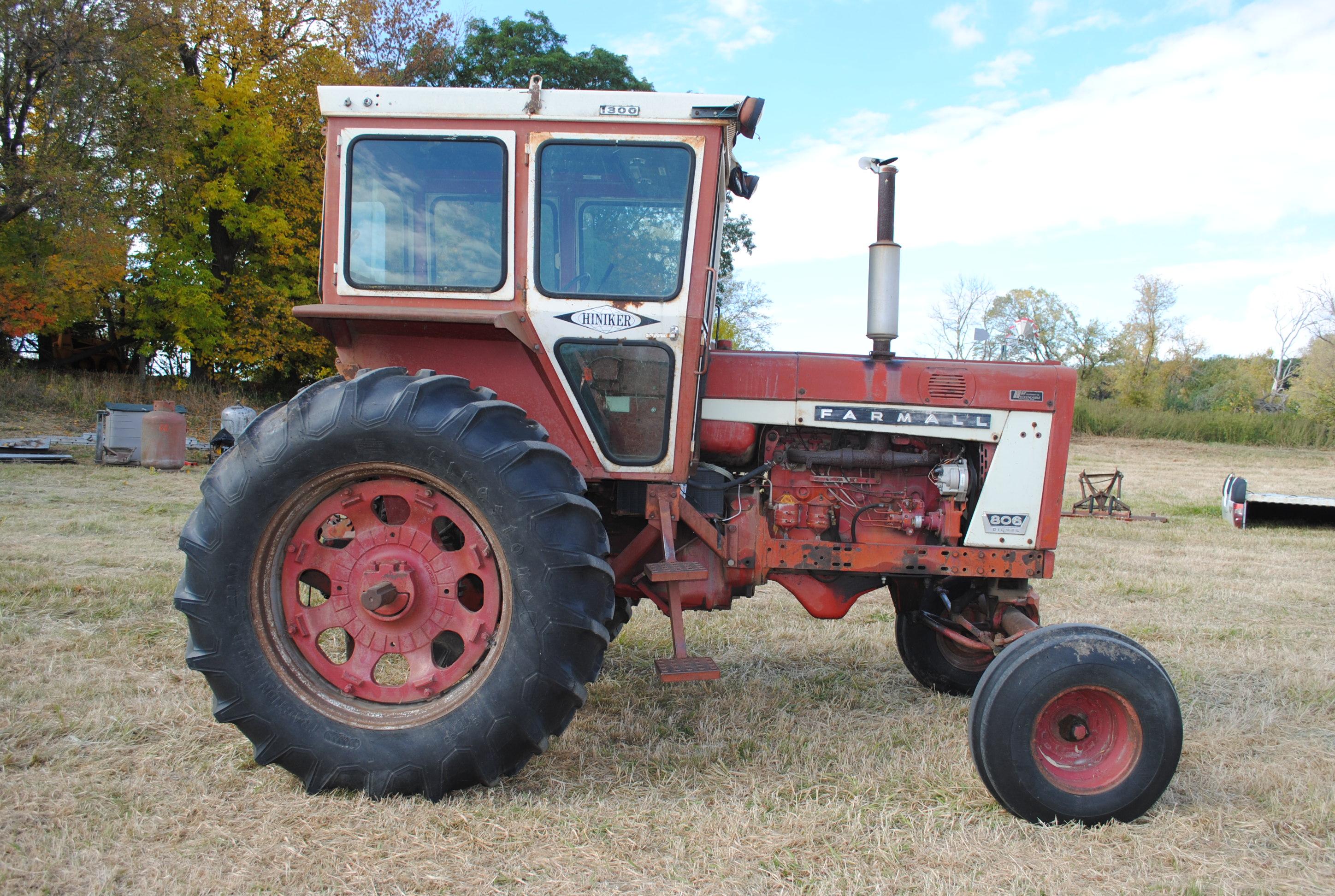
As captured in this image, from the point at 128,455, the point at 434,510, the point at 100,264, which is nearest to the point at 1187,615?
the point at 434,510

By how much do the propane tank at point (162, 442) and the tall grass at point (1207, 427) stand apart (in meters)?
26.7

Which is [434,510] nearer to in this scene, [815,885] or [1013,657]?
[815,885]

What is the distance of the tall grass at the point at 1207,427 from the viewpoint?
29703 mm

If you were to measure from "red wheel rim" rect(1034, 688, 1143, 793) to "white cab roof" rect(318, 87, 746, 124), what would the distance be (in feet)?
8.07

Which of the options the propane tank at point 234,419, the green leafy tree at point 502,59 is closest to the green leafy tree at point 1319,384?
the green leafy tree at point 502,59

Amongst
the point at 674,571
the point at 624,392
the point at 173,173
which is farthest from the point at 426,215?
the point at 173,173

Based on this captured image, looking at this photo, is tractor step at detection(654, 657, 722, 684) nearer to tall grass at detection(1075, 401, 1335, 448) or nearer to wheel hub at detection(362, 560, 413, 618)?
wheel hub at detection(362, 560, 413, 618)

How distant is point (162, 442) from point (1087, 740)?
13828 millimetres

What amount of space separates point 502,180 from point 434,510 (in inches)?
50.5

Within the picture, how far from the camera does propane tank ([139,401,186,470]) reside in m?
13.4

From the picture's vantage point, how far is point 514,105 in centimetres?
331

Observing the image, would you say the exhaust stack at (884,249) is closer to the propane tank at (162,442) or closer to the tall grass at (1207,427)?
the propane tank at (162,442)

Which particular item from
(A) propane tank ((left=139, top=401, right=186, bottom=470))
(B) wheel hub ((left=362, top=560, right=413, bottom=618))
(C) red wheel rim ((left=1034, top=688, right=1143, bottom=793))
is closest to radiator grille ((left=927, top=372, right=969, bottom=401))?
(C) red wheel rim ((left=1034, top=688, right=1143, bottom=793))

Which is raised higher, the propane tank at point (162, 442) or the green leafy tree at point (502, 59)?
the green leafy tree at point (502, 59)
